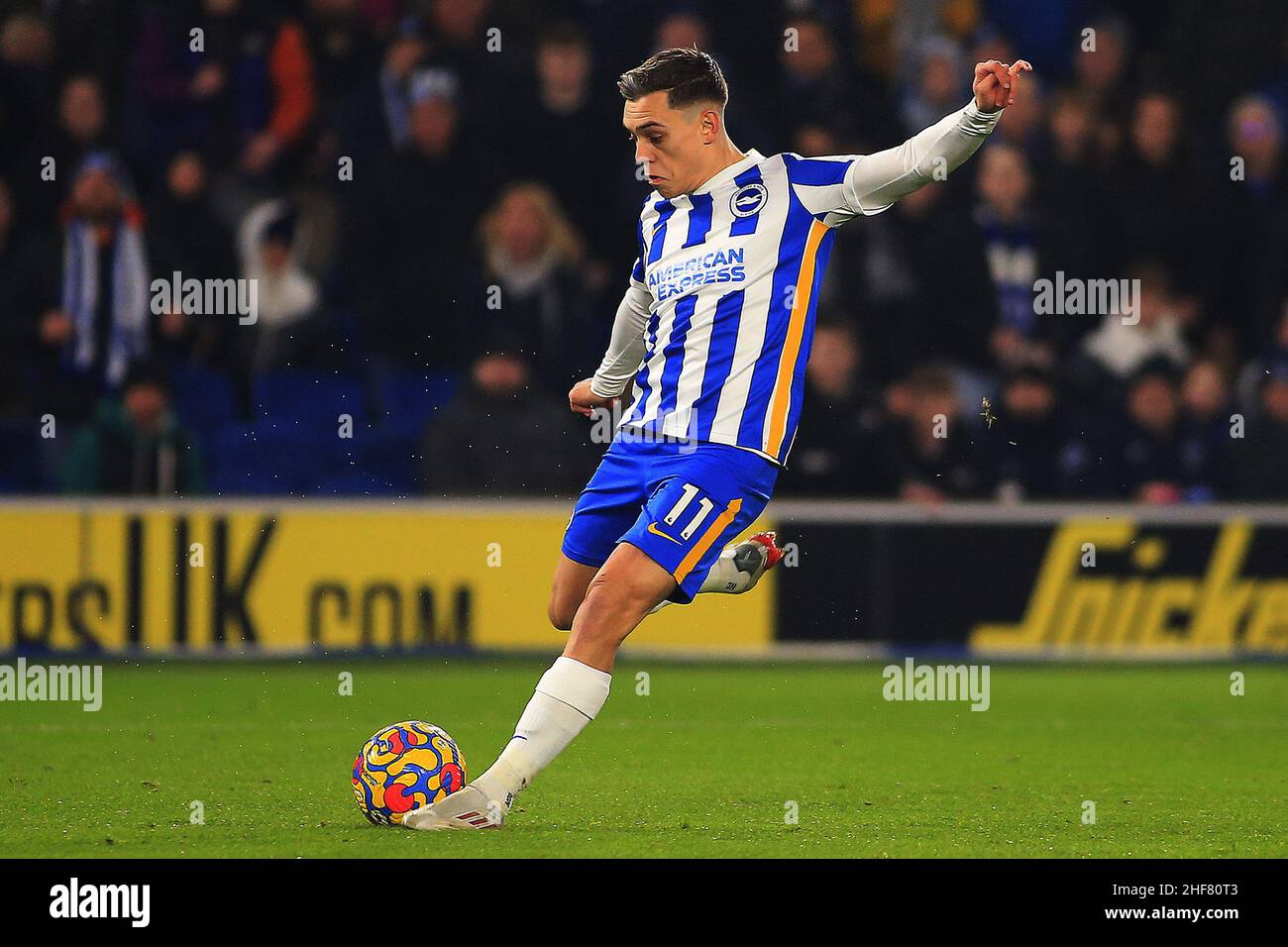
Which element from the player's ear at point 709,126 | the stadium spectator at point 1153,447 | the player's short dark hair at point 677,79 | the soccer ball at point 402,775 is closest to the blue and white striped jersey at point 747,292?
the player's ear at point 709,126

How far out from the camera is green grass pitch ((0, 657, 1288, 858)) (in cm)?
575

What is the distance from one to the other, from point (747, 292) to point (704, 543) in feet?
2.49

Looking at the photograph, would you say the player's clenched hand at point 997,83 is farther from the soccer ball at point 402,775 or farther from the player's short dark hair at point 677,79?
the soccer ball at point 402,775

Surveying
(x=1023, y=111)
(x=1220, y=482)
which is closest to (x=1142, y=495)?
(x=1220, y=482)

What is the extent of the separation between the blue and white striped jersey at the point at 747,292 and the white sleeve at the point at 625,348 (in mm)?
448

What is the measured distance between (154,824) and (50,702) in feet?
12.7

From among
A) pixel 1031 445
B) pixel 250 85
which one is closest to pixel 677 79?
pixel 1031 445

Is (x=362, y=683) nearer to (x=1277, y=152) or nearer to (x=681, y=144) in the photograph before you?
(x=681, y=144)

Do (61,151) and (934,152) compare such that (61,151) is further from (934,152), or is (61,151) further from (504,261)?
(934,152)

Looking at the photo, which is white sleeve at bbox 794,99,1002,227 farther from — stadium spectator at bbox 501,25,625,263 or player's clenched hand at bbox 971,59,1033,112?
stadium spectator at bbox 501,25,625,263

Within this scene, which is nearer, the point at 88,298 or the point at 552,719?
the point at 552,719

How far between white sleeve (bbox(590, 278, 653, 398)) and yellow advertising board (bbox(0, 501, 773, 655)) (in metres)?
4.74

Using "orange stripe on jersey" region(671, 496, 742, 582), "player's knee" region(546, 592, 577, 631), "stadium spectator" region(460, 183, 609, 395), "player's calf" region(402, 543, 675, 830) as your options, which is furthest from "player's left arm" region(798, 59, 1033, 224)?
"stadium spectator" region(460, 183, 609, 395)

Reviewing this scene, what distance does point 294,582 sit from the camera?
1145 cm
